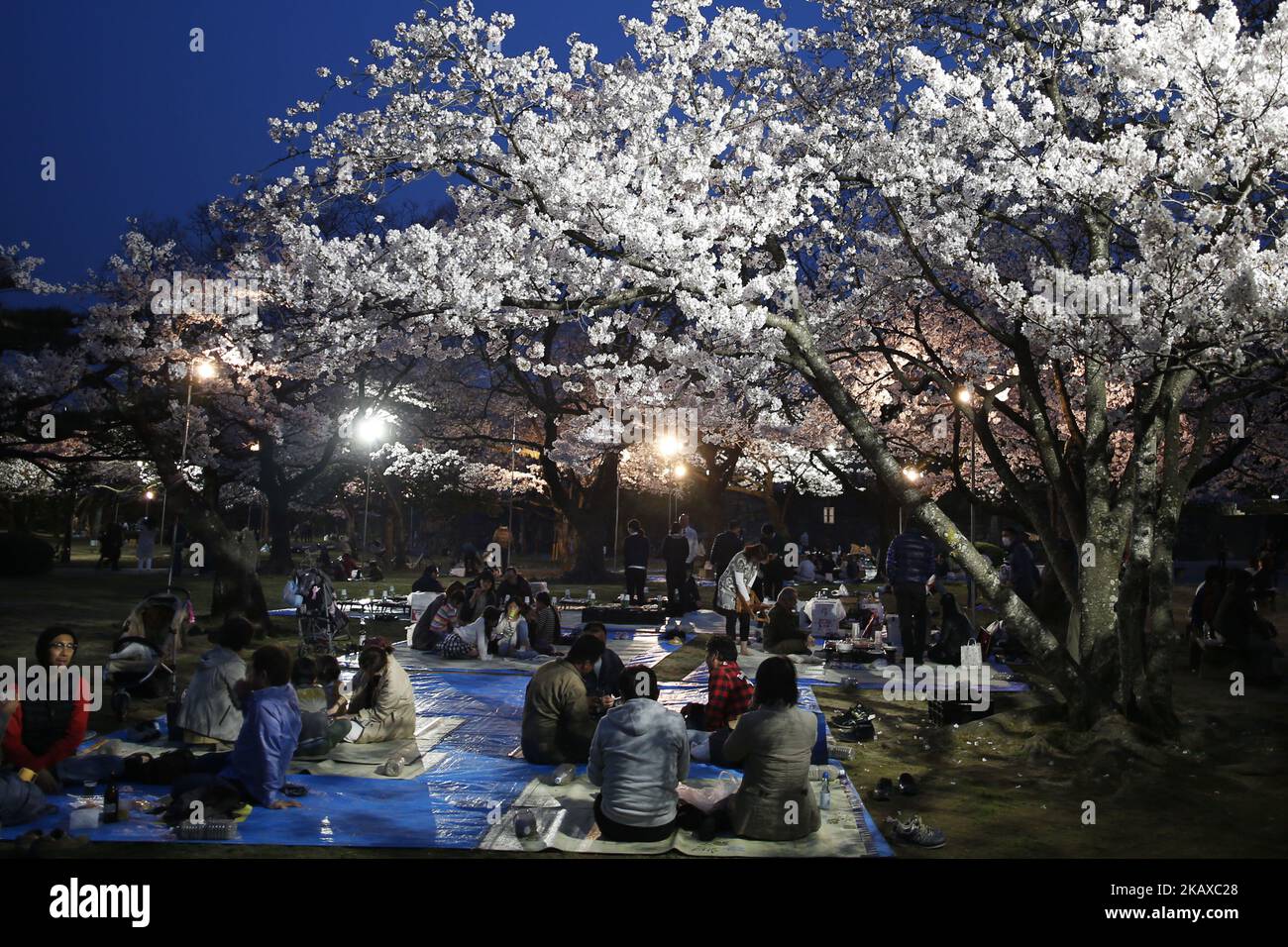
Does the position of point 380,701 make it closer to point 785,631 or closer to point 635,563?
point 785,631

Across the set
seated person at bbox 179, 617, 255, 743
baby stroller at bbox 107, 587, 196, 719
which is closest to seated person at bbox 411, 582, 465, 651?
baby stroller at bbox 107, 587, 196, 719

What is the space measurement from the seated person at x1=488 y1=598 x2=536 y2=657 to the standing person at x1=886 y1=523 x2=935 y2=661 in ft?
16.3

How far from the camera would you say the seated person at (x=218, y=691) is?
26.0 feet

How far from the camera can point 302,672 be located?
10070mm

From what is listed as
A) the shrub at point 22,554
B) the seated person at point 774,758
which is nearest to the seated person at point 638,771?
the seated person at point 774,758

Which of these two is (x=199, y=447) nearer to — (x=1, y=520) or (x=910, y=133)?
(x=910, y=133)

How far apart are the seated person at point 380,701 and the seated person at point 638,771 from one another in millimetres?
2978

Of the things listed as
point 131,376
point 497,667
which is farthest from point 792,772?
point 131,376

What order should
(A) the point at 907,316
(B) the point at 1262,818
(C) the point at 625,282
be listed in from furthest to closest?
(A) the point at 907,316 → (C) the point at 625,282 → (B) the point at 1262,818

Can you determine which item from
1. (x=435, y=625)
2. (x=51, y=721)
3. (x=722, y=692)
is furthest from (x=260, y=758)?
(x=435, y=625)

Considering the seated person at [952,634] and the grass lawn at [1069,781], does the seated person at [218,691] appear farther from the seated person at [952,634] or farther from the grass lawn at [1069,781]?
the seated person at [952,634]

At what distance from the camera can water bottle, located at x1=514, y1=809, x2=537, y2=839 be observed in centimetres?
629
